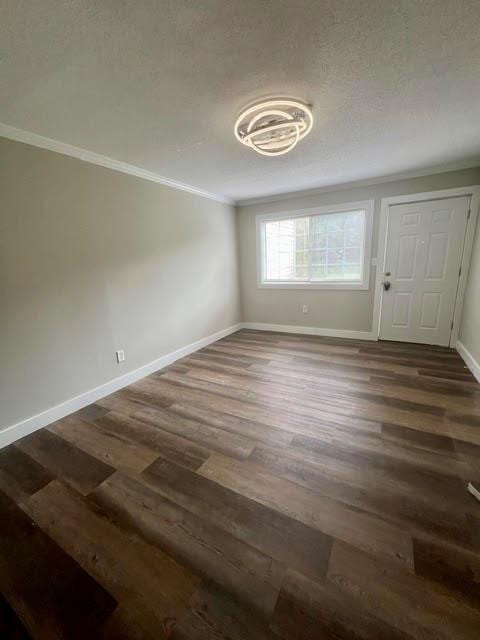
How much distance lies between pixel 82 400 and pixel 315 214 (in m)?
3.96

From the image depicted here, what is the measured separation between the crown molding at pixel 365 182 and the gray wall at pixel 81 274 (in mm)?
1204

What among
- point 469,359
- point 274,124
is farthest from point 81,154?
point 469,359

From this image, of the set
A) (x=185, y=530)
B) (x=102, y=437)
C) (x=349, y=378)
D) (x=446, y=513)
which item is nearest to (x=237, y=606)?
(x=185, y=530)

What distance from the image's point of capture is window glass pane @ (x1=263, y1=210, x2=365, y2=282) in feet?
12.6

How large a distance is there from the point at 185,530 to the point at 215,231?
148 inches

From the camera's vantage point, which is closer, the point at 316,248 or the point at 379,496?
the point at 379,496

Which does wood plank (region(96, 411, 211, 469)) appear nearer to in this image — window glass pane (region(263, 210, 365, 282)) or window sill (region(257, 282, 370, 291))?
window sill (region(257, 282, 370, 291))

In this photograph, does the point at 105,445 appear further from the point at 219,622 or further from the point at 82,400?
the point at 219,622

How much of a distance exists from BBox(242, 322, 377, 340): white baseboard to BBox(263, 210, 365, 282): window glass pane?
0.83 metres

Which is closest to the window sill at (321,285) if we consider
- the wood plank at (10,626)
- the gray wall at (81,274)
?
the gray wall at (81,274)

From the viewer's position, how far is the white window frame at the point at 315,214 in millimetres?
3654

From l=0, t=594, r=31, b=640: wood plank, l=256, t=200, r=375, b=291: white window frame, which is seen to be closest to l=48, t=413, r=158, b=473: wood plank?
l=0, t=594, r=31, b=640: wood plank

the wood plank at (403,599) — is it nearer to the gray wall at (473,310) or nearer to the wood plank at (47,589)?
the wood plank at (47,589)

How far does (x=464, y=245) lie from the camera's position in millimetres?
3164
